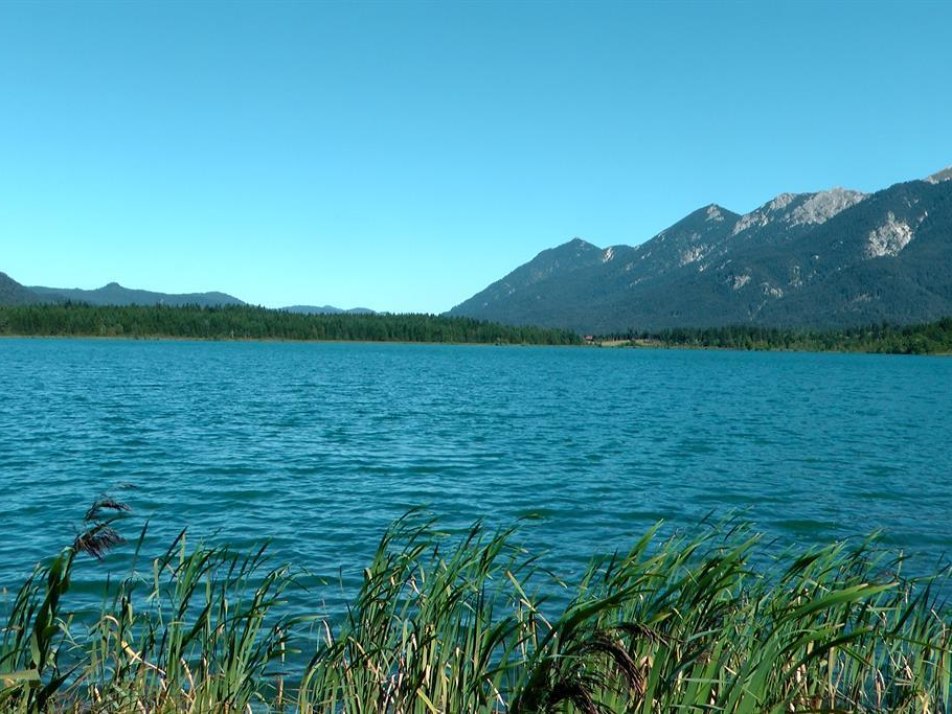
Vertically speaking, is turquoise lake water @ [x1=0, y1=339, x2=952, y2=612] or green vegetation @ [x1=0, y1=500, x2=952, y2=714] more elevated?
green vegetation @ [x1=0, y1=500, x2=952, y2=714]

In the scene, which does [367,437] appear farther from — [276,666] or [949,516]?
[276,666]

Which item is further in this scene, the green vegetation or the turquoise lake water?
the turquoise lake water

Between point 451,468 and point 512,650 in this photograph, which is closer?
point 512,650

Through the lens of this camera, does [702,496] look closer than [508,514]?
No

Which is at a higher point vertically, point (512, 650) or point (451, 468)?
→ point (512, 650)

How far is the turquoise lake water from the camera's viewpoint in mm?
21203

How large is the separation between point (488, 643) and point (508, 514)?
17526 millimetres

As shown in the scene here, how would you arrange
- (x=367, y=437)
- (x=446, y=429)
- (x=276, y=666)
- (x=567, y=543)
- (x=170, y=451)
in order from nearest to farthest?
(x=276, y=666) → (x=567, y=543) → (x=170, y=451) → (x=367, y=437) → (x=446, y=429)

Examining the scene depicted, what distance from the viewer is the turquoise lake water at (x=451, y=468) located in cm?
2120

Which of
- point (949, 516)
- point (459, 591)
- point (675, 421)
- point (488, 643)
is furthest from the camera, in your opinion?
point (675, 421)

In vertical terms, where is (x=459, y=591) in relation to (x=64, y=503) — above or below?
above

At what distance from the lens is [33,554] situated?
17.6 m

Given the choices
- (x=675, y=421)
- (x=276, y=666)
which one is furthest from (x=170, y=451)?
(x=675, y=421)

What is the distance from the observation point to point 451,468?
3209 cm
